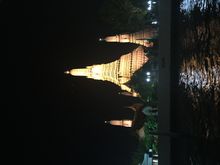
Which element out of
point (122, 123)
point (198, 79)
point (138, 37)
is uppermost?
point (138, 37)

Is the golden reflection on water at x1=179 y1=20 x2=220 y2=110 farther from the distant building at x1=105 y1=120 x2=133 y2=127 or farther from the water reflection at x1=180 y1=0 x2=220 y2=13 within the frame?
the distant building at x1=105 y1=120 x2=133 y2=127

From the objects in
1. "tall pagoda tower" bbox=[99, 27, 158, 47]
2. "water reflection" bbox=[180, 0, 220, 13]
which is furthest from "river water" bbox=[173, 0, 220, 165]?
"tall pagoda tower" bbox=[99, 27, 158, 47]

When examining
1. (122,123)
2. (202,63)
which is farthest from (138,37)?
(202,63)

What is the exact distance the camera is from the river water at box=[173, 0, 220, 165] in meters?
1.03

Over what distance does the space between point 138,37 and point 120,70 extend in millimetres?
275

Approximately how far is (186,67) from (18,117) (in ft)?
4.18

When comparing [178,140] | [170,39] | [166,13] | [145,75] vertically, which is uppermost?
[166,13]

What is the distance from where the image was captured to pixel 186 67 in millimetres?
1490

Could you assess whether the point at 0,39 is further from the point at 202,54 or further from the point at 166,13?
the point at 202,54

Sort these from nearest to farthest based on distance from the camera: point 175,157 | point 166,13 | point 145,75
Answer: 1. point 175,157
2. point 166,13
3. point 145,75

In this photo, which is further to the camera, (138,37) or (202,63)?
(138,37)

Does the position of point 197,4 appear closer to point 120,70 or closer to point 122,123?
point 120,70

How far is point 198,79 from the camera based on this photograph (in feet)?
4.09

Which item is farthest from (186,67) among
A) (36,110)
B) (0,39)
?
(0,39)
